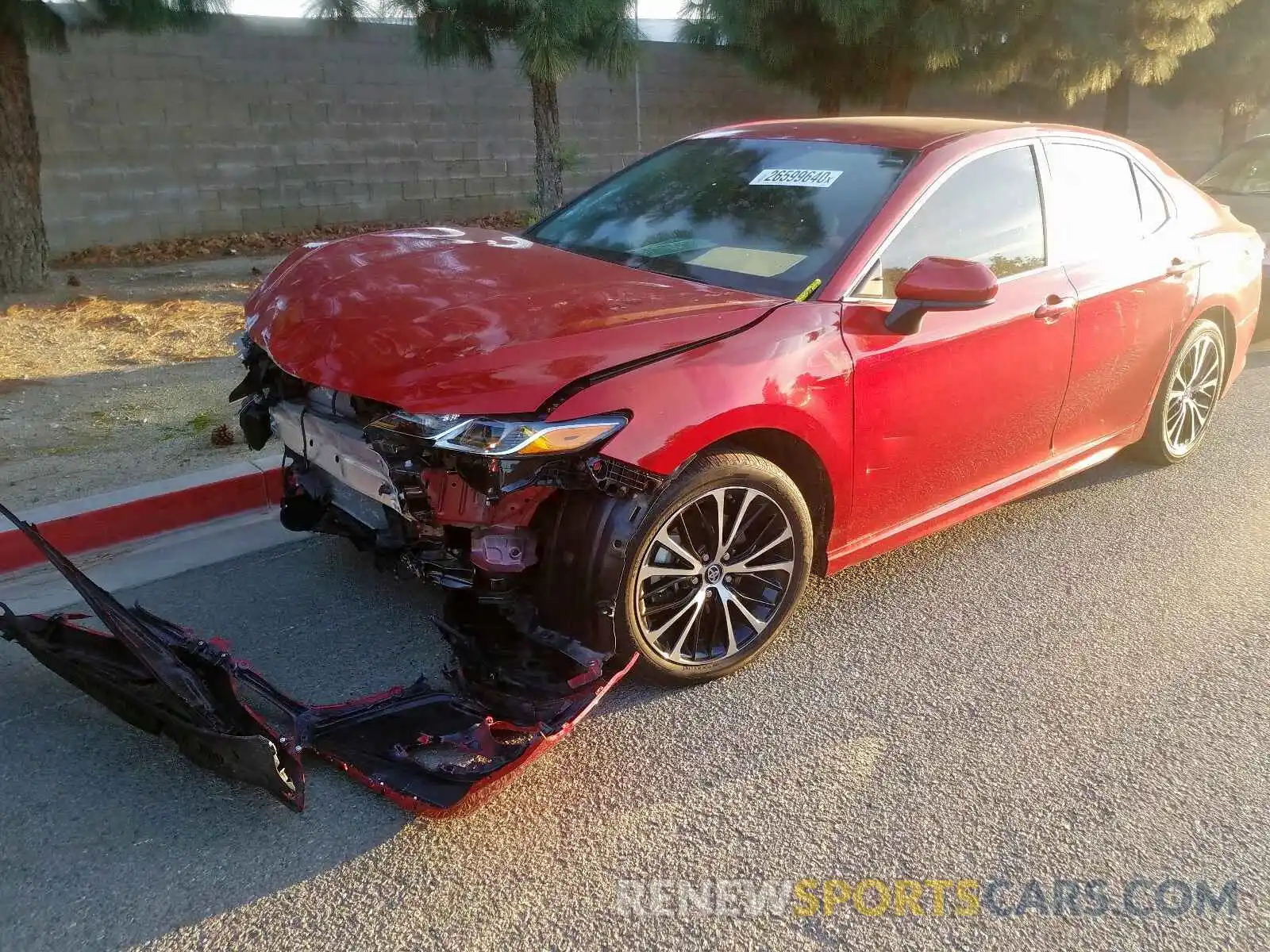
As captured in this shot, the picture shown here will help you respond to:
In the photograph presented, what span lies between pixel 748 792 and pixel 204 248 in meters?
11.0

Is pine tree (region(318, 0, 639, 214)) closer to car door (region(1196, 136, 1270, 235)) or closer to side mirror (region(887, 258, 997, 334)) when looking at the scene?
car door (region(1196, 136, 1270, 235))

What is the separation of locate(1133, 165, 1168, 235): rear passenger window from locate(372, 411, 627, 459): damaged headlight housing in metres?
3.29

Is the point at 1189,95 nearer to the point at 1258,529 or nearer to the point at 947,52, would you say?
the point at 947,52

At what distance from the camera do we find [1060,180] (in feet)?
14.6

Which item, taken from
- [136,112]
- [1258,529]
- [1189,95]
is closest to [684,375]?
[1258,529]

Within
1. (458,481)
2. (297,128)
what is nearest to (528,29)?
(297,128)

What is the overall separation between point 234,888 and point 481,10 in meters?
8.69

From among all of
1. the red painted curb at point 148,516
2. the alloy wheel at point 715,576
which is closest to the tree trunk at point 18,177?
the red painted curb at point 148,516

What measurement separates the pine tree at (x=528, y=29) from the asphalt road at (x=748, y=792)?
20.9 feet

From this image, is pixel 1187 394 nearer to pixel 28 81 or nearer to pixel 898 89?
pixel 28 81

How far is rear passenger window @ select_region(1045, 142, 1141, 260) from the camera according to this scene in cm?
444

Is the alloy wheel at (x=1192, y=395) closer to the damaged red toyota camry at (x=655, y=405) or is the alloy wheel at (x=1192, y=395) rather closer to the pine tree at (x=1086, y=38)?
the damaged red toyota camry at (x=655, y=405)

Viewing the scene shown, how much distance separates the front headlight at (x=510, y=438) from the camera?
2.89 m

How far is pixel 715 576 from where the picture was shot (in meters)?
3.43
